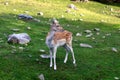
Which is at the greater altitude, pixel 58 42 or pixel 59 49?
pixel 58 42

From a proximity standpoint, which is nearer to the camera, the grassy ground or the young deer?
the young deer

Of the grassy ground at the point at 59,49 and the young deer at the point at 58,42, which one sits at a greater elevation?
the young deer at the point at 58,42

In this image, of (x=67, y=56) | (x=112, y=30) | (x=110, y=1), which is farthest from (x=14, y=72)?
(x=110, y=1)

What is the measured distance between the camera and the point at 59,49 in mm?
20359

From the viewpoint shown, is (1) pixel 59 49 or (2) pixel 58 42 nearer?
(2) pixel 58 42

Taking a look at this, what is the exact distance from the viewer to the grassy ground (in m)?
16.5

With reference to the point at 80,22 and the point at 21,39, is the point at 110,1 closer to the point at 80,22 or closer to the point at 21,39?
the point at 80,22

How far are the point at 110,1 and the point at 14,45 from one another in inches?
1058

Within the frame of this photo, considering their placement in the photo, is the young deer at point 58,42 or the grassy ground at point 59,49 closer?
the young deer at point 58,42

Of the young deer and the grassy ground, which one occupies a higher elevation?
the young deer

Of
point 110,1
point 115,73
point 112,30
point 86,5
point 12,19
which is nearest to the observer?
point 115,73

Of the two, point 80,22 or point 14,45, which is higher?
point 14,45

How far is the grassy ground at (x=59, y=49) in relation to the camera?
16531 millimetres

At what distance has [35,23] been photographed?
89.0 ft
